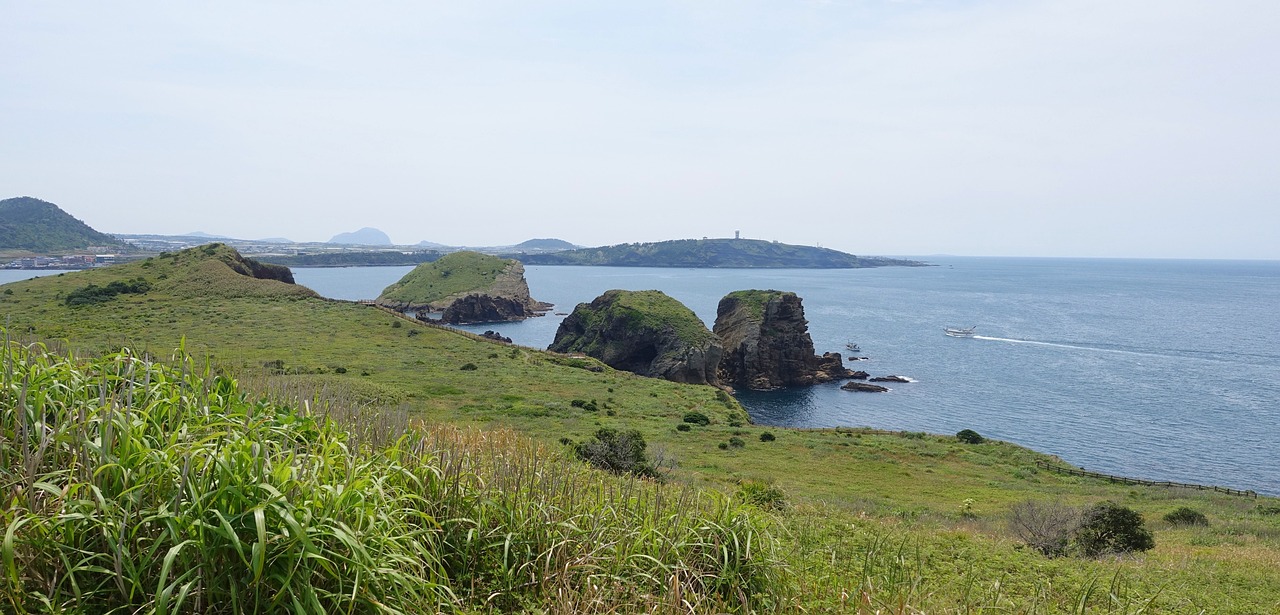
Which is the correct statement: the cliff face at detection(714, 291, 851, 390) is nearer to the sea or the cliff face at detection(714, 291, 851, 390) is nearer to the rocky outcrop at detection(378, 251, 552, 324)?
the sea

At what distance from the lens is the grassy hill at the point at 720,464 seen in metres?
6.80

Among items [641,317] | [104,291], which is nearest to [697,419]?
[641,317]

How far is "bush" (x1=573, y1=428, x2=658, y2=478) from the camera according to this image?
57.8 ft

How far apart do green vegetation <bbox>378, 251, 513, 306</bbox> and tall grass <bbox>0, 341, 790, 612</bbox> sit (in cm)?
14084

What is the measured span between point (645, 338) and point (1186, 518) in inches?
2568

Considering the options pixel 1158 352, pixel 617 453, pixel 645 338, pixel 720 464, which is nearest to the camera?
pixel 617 453

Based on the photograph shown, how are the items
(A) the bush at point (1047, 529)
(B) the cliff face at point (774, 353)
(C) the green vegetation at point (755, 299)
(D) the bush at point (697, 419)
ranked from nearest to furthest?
(A) the bush at point (1047, 529), (D) the bush at point (697, 419), (B) the cliff face at point (774, 353), (C) the green vegetation at point (755, 299)

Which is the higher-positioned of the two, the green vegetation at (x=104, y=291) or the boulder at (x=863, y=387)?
the green vegetation at (x=104, y=291)

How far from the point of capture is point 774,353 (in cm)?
8494

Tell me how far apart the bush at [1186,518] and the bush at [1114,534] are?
34.8 feet

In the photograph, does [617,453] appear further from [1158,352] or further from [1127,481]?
[1158,352]

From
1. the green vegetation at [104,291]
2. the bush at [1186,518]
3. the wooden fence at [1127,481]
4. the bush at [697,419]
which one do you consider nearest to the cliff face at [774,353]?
the bush at [697,419]

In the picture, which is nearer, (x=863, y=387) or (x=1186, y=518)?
(x=1186, y=518)

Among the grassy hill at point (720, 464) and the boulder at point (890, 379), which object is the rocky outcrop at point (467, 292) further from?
the boulder at point (890, 379)
